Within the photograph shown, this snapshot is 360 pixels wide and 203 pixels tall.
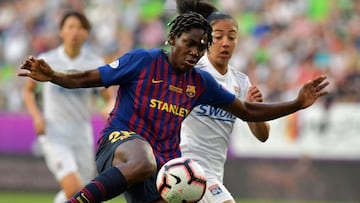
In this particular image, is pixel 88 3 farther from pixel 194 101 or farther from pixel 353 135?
pixel 194 101

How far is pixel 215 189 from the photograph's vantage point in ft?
24.9

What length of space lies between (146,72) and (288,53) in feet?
35.8

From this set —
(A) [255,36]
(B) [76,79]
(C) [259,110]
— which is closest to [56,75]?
(B) [76,79]

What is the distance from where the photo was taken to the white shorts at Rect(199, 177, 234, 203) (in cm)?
753

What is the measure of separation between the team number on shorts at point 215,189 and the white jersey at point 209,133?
0.14 meters

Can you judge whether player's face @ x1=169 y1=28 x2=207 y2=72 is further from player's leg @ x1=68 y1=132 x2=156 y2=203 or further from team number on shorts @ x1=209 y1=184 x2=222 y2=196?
team number on shorts @ x1=209 y1=184 x2=222 y2=196

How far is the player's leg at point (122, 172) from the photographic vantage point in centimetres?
616

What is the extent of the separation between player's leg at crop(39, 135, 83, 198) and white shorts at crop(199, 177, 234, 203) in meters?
3.02

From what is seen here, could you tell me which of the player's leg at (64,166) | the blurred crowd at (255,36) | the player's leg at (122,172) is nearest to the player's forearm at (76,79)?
the player's leg at (122,172)

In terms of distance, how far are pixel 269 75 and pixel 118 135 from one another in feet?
35.2

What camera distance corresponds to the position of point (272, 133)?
50.6 ft

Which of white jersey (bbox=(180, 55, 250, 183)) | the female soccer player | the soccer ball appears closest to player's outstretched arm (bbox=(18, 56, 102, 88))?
the female soccer player

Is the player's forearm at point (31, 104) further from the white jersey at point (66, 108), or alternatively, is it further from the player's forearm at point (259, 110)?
the player's forearm at point (259, 110)

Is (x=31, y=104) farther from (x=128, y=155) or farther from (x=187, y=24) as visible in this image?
(x=128, y=155)
